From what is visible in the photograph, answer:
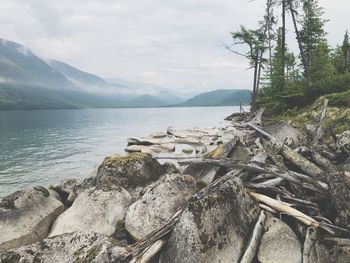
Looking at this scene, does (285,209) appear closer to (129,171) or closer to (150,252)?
(150,252)

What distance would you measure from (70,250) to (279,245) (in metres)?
4.70

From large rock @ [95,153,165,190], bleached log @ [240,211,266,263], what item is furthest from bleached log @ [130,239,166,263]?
large rock @ [95,153,165,190]

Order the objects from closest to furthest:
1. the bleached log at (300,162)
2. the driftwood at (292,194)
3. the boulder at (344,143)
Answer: the driftwood at (292,194)
the bleached log at (300,162)
the boulder at (344,143)

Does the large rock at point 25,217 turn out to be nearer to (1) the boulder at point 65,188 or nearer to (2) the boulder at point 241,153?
(1) the boulder at point 65,188

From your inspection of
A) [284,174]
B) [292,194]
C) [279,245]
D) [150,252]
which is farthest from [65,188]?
[279,245]

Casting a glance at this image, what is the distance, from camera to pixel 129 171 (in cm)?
1198

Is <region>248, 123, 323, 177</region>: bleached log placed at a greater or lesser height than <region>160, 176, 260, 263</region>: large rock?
greater

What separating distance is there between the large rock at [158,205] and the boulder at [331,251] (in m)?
3.57

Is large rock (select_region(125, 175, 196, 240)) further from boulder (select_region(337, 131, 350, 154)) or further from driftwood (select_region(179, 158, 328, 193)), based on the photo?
boulder (select_region(337, 131, 350, 154))

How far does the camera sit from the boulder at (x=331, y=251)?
263 inches

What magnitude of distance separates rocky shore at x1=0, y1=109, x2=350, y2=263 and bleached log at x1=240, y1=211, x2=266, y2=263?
2 centimetres

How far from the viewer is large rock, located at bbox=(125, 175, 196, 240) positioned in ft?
28.3

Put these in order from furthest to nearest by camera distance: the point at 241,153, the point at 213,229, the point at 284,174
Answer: the point at 241,153
the point at 284,174
the point at 213,229

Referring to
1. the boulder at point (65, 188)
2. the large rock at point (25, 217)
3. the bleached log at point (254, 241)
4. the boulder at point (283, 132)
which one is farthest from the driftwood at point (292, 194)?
the boulder at point (65, 188)
